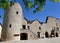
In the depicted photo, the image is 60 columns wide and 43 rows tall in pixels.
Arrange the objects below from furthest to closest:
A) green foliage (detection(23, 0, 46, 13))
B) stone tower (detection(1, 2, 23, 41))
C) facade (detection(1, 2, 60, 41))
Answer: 1. facade (detection(1, 2, 60, 41))
2. stone tower (detection(1, 2, 23, 41))
3. green foliage (detection(23, 0, 46, 13))

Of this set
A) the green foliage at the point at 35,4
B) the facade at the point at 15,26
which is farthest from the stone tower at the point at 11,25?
the green foliage at the point at 35,4

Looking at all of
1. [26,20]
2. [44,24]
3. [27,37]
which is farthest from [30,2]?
[44,24]

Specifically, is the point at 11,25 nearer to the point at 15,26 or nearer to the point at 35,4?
the point at 15,26

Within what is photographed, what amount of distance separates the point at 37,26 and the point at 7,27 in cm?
1450

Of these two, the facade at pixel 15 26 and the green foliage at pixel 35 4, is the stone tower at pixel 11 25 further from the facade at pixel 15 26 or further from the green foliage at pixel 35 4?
the green foliage at pixel 35 4

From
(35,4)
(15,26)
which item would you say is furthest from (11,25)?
(35,4)

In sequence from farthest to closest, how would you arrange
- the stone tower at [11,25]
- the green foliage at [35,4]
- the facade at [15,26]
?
the facade at [15,26]
the stone tower at [11,25]
the green foliage at [35,4]

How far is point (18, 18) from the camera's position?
124ft

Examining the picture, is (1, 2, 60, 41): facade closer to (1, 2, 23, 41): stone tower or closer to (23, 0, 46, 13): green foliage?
(1, 2, 23, 41): stone tower

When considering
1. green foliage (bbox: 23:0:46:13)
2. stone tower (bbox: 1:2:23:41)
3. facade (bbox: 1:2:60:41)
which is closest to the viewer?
green foliage (bbox: 23:0:46:13)

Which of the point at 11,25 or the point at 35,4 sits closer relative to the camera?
the point at 35,4

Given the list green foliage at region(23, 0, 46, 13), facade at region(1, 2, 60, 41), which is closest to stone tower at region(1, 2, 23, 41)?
facade at region(1, 2, 60, 41)

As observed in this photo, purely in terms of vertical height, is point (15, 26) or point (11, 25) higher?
point (11, 25)

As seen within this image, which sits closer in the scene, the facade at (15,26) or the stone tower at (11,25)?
the stone tower at (11,25)
